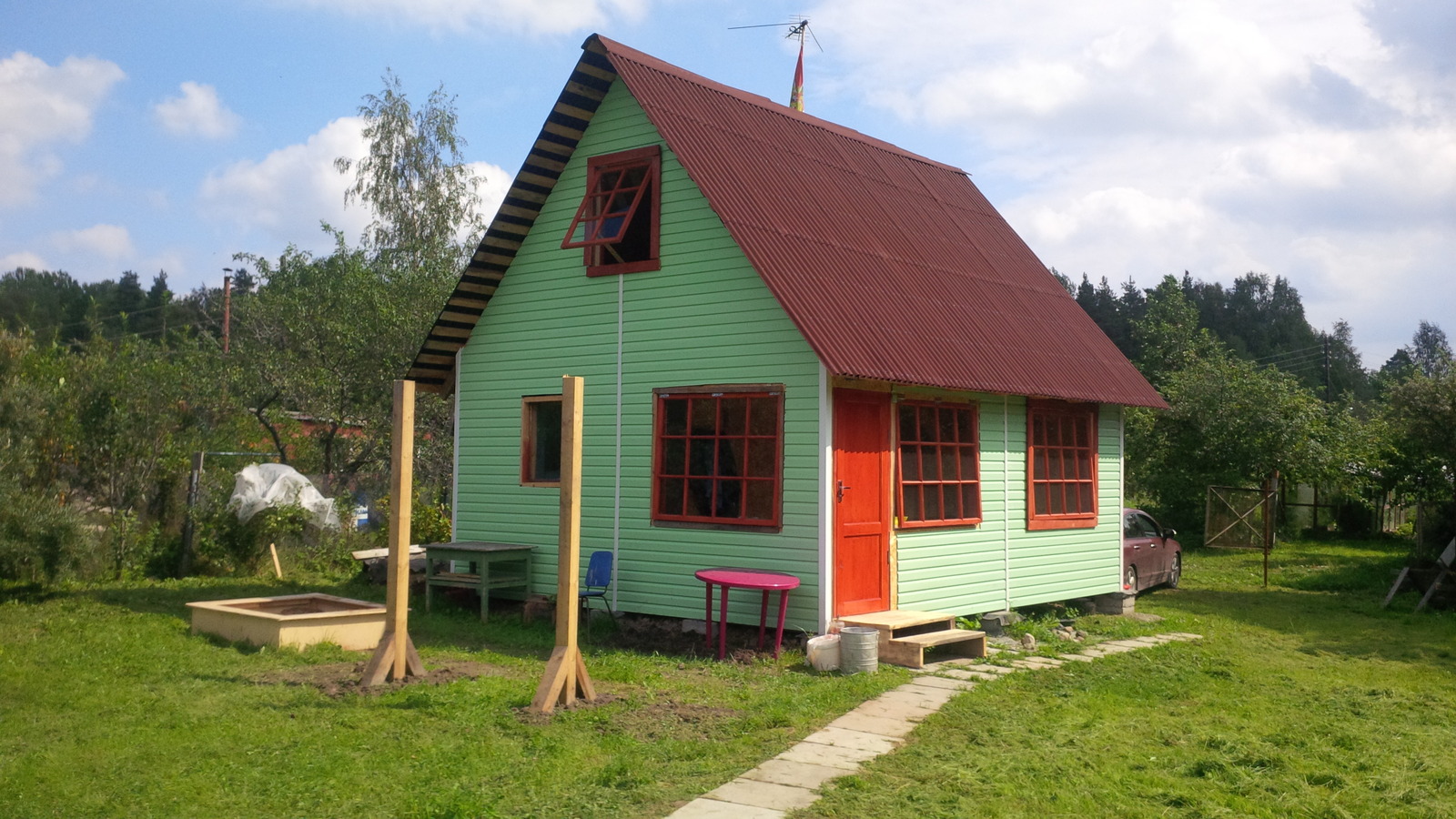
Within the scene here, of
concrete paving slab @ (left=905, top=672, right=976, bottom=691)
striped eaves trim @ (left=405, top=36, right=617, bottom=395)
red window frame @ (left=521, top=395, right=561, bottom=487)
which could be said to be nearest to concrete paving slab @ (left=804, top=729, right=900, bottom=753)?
concrete paving slab @ (left=905, top=672, right=976, bottom=691)

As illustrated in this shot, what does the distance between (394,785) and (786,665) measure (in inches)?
192

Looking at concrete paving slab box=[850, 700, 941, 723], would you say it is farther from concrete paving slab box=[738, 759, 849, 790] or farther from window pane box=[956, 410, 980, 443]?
window pane box=[956, 410, 980, 443]

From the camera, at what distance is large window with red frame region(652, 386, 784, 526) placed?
11758 mm

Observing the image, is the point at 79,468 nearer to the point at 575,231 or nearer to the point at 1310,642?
the point at 575,231

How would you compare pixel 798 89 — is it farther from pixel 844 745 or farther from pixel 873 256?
pixel 844 745

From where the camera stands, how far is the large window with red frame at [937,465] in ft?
40.5

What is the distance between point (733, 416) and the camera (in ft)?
39.7

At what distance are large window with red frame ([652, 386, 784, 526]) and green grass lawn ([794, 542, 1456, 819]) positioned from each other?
3.12 metres

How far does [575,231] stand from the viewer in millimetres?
13859

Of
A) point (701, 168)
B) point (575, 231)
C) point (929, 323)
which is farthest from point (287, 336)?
point (929, 323)

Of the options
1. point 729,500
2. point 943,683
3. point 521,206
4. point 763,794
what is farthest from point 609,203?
point 763,794

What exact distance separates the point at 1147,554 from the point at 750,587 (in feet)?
31.2

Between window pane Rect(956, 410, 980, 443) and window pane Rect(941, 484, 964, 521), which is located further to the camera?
window pane Rect(956, 410, 980, 443)

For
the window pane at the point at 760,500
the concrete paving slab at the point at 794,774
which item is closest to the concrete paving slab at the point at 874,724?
the concrete paving slab at the point at 794,774
